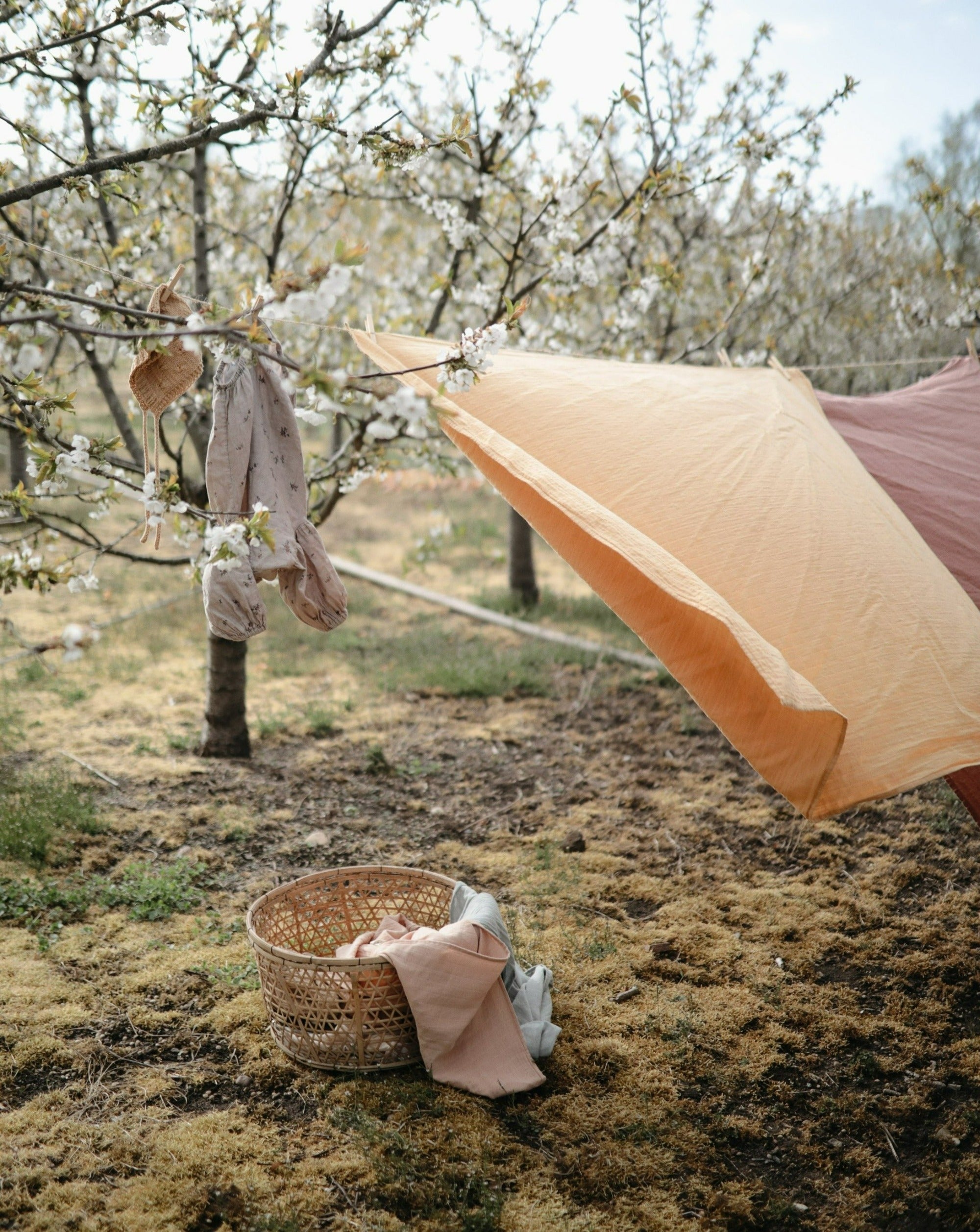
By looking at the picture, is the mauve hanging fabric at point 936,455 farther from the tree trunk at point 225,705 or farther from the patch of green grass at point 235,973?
the tree trunk at point 225,705

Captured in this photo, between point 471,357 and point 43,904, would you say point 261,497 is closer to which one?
point 471,357

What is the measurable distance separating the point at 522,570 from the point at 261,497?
473 cm

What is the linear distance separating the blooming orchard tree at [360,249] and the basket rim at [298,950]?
92cm

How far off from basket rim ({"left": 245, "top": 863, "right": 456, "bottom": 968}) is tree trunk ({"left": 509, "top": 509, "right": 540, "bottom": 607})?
4.30 meters

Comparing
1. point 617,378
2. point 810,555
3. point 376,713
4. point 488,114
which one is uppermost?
point 488,114

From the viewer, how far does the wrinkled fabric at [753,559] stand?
6.50 ft

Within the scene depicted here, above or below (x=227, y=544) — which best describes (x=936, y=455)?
above

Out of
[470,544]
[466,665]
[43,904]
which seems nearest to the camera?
[43,904]

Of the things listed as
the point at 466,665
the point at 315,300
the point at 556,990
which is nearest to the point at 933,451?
the point at 556,990

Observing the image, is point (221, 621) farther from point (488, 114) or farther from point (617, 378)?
point (488, 114)

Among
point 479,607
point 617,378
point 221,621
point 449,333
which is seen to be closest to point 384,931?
point 221,621

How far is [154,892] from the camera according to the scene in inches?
118

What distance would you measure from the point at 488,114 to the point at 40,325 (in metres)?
2.34

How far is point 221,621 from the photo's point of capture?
217 cm
